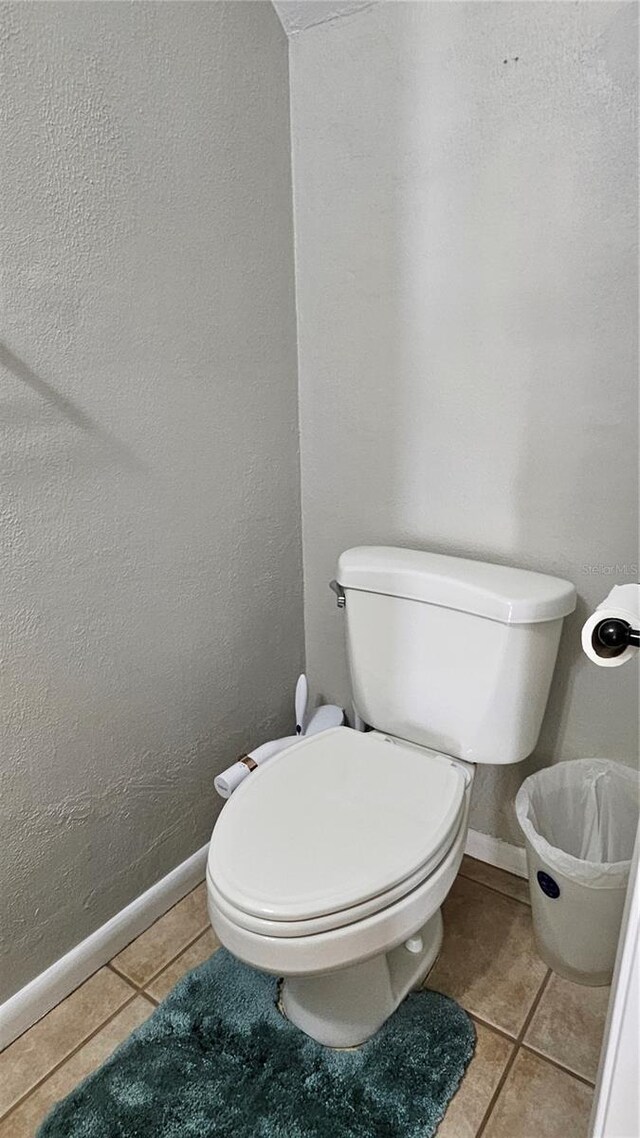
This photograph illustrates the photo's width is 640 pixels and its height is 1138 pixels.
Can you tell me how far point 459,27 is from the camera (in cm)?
117

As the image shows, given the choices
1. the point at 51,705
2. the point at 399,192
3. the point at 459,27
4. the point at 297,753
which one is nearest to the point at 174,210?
the point at 399,192

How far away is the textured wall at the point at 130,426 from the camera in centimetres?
102

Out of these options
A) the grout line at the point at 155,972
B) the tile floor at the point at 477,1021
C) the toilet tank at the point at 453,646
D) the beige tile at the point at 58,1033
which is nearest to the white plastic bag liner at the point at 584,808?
the toilet tank at the point at 453,646

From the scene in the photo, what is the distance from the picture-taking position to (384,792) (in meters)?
1.14

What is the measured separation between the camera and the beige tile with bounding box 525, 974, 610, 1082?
3.74 feet

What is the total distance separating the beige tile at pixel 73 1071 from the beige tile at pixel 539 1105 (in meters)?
0.63

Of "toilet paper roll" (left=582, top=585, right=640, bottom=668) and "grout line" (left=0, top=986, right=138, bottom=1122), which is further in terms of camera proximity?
A: "grout line" (left=0, top=986, right=138, bottom=1122)

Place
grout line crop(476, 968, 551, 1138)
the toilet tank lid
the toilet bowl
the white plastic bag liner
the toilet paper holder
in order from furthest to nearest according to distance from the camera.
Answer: the white plastic bag liner, the toilet tank lid, grout line crop(476, 968, 551, 1138), the toilet bowl, the toilet paper holder

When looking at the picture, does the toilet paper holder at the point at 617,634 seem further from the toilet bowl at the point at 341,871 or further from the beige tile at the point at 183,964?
the beige tile at the point at 183,964

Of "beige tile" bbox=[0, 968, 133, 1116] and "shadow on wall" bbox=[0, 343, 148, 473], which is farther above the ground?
"shadow on wall" bbox=[0, 343, 148, 473]

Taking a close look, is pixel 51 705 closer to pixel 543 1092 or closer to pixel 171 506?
pixel 171 506

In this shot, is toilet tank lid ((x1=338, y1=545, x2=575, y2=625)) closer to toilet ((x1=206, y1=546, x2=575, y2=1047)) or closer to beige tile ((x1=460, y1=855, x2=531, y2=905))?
toilet ((x1=206, y1=546, x2=575, y2=1047))

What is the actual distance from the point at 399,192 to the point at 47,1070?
5.59 feet

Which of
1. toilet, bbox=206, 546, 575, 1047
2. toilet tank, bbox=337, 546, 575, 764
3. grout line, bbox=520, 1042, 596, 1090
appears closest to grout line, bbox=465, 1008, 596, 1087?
grout line, bbox=520, 1042, 596, 1090
